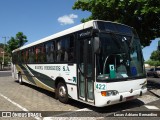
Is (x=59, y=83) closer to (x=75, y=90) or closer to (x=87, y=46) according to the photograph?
(x=75, y=90)

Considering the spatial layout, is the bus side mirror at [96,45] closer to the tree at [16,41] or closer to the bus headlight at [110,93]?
the bus headlight at [110,93]

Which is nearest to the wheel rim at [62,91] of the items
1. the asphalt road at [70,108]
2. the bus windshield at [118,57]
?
the asphalt road at [70,108]

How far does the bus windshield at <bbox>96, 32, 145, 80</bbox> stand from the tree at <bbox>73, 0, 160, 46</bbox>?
3641 mm

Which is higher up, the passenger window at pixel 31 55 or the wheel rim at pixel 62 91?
the passenger window at pixel 31 55

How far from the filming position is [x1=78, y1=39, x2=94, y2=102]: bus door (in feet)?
24.2

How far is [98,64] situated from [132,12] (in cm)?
701

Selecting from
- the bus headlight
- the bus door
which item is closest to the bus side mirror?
the bus door

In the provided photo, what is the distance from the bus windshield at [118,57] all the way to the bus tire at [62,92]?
251 centimetres

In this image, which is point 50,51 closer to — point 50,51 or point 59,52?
point 50,51

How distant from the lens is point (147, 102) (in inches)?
365

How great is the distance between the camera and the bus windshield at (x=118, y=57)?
23.3ft

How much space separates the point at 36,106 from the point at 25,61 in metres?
6.30

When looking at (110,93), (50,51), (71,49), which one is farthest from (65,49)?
(110,93)

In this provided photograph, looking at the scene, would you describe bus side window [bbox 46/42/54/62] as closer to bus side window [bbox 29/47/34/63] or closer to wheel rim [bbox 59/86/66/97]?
wheel rim [bbox 59/86/66/97]
